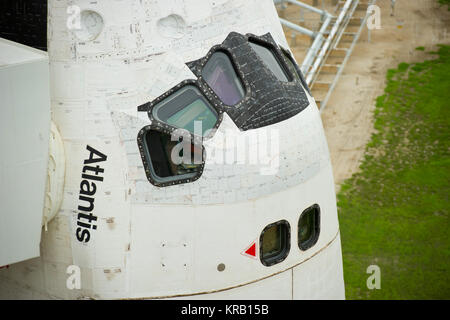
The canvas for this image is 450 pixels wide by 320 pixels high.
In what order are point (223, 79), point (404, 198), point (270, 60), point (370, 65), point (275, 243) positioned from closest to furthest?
1. point (223, 79)
2. point (275, 243)
3. point (270, 60)
4. point (404, 198)
5. point (370, 65)

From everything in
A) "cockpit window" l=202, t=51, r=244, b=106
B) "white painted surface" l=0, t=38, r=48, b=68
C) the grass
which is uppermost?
"white painted surface" l=0, t=38, r=48, b=68

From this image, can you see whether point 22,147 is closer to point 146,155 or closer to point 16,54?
point 16,54

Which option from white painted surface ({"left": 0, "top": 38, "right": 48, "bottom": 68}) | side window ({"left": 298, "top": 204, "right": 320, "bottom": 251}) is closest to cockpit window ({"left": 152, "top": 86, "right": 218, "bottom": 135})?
white painted surface ({"left": 0, "top": 38, "right": 48, "bottom": 68})

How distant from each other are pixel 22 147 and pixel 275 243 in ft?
14.5

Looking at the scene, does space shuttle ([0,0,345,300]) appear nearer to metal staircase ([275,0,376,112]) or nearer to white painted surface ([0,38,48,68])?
white painted surface ([0,38,48,68])

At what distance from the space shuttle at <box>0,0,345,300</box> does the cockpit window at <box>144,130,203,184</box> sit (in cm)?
2

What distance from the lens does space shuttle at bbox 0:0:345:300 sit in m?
12.4

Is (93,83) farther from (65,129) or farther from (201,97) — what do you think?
(201,97)

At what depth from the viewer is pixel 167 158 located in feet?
41.2

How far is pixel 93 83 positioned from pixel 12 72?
131 centimetres

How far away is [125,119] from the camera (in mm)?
12484

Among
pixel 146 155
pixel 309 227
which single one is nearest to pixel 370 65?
pixel 309 227

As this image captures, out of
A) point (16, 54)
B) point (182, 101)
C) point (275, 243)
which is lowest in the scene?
point (275, 243)
